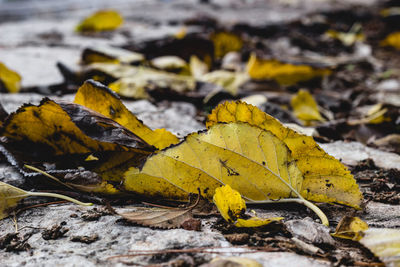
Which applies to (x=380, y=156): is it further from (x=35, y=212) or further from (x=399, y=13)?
(x=399, y=13)

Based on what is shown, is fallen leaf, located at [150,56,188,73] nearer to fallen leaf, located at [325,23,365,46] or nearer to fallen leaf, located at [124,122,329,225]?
fallen leaf, located at [124,122,329,225]

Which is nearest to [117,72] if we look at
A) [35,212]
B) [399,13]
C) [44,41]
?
[35,212]

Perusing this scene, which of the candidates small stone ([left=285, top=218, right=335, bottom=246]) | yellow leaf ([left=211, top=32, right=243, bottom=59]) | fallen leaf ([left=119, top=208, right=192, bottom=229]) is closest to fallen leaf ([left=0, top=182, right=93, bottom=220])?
fallen leaf ([left=119, top=208, right=192, bottom=229])

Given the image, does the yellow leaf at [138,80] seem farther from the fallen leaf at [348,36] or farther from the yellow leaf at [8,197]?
the fallen leaf at [348,36]

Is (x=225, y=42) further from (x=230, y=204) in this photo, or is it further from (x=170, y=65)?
(x=230, y=204)

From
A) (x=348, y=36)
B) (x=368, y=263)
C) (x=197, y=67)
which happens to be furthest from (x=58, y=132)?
(x=348, y=36)

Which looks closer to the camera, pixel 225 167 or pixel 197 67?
pixel 225 167

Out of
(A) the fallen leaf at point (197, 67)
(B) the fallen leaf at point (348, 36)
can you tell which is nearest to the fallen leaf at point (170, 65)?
(A) the fallen leaf at point (197, 67)
